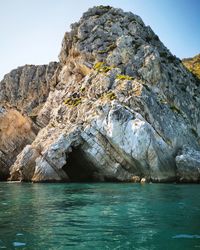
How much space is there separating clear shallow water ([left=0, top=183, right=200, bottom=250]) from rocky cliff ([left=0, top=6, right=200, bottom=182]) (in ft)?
75.7

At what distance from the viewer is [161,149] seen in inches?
1965

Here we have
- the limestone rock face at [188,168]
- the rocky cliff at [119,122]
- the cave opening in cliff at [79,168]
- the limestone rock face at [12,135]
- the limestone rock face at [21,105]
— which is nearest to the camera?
the limestone rock face at [188,168]

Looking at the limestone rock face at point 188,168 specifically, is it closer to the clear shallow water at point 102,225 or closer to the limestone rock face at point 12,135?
the clear shallow water at point 102,225

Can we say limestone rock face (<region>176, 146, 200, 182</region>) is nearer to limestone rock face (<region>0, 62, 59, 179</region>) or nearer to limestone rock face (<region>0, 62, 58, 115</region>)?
limestone rock face (<region>0, 62, 59, 179</region>)

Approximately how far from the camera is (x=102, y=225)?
17.5 metres

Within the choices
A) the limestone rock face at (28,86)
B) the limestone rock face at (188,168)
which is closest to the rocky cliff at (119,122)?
the limestone rock face at (188,168)

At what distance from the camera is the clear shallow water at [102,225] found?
544 inches

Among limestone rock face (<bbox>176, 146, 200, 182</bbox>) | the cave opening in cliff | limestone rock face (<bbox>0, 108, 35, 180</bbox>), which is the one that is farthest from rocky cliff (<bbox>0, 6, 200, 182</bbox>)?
limestone rock face (<bbox>0, 108, 35, 180</bbox>)

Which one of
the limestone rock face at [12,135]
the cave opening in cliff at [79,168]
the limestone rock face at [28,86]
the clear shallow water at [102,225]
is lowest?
the clear shallow water at [102,225]

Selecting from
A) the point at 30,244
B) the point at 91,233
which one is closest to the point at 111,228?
the point at 91,233

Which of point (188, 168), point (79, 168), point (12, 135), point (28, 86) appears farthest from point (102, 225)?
point (28, 86)

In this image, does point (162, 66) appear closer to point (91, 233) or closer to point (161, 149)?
point (161, 149)

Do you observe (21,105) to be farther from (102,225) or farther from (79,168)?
(102,225)

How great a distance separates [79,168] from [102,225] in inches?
1626
